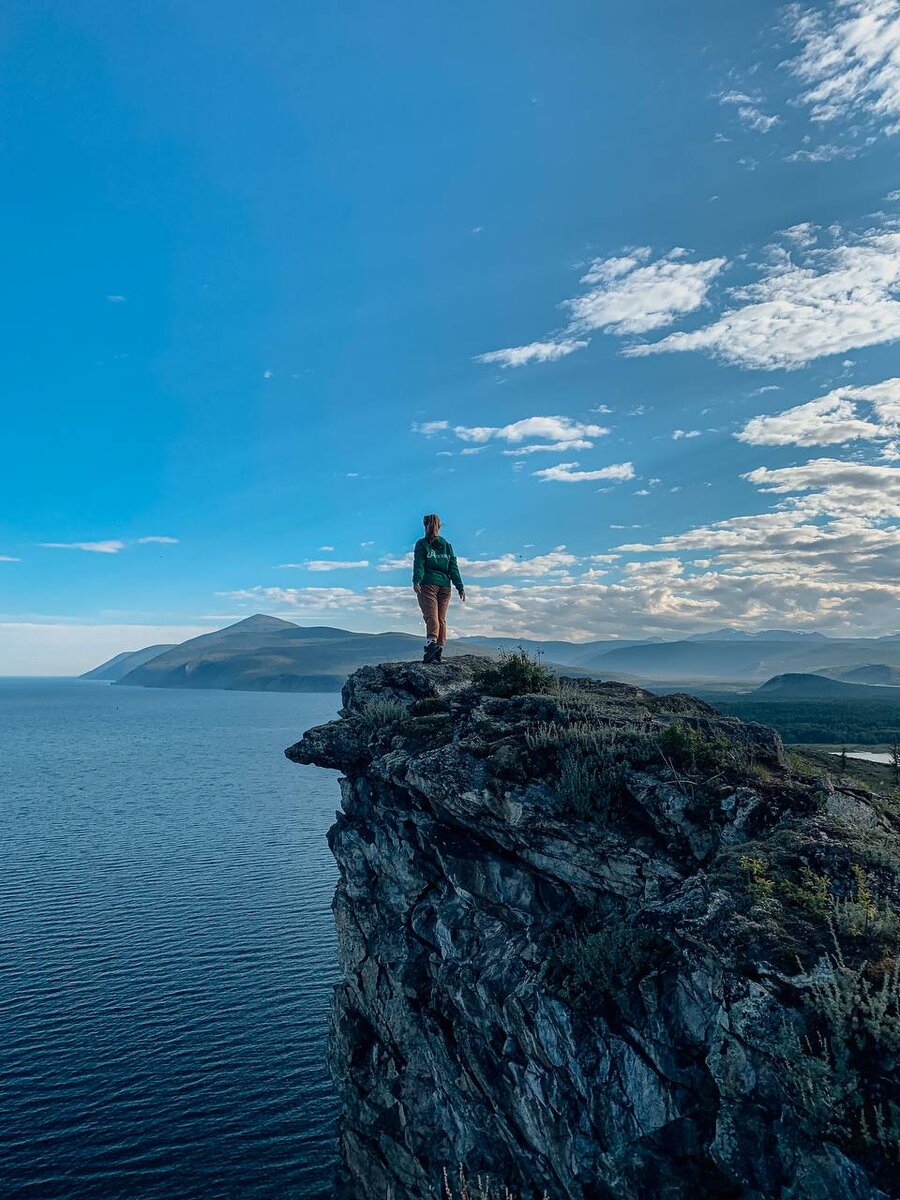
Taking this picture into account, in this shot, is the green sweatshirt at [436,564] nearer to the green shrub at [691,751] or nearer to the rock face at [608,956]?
the rock face at [608,956]

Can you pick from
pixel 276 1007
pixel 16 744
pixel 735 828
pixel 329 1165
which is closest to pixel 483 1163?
pixel 735 828

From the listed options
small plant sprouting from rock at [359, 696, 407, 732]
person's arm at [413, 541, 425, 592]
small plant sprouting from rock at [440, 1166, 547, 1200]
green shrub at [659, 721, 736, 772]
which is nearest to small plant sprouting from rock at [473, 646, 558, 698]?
small plant sprouting from rock at [359, 696, 407, 732]

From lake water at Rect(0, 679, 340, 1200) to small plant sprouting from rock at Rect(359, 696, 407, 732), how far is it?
2035cm

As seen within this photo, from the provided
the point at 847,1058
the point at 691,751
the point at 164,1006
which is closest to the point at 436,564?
the point at 691,751

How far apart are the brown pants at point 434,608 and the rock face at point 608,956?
2804 millimetres

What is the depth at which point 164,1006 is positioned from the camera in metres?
38.8

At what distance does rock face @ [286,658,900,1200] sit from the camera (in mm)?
9445

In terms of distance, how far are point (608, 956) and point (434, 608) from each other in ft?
51.8

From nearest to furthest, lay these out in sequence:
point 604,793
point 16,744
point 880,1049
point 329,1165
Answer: point 880,1049
point 604,793
point 329,1165
point 16,744

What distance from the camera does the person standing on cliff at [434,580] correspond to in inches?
1030

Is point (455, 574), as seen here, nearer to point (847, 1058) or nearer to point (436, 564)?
point (436, 564)

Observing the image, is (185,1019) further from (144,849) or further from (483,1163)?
(144,849)

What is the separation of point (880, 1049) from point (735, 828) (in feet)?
15.8

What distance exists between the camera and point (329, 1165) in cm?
2930
